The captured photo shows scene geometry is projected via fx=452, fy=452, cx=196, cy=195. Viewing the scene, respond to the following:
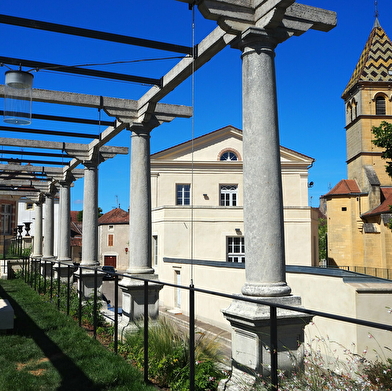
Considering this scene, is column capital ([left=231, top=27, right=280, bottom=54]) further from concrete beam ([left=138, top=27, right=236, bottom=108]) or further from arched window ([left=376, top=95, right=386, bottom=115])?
arched window ([left=376, top=95, right=386, bottom=115])

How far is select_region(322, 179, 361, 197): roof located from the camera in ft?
160

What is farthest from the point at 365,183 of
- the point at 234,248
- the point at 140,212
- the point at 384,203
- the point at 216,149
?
the point at 140,212

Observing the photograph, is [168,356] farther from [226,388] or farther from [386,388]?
[386,388]

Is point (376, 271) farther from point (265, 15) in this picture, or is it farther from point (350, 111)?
point (265, 15)

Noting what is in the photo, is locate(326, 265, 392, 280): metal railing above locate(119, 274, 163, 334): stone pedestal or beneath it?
beneath

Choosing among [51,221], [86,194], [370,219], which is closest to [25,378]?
[86,194]

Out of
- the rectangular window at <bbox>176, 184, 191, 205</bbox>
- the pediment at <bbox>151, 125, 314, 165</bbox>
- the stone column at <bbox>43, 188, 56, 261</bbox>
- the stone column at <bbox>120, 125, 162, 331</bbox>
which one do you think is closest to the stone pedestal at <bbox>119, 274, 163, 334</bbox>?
the stone column at <bbox>120, 125, 162, 331</bbox>

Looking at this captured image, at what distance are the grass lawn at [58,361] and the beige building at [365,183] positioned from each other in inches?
1540

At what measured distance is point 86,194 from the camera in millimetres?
12422

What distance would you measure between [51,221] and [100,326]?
11849mm

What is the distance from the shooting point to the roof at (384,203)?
43391mm

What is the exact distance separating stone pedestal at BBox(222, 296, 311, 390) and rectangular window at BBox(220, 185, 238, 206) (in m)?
26.4

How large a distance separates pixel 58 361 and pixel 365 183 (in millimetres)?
47164

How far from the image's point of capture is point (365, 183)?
4881 centimetres
